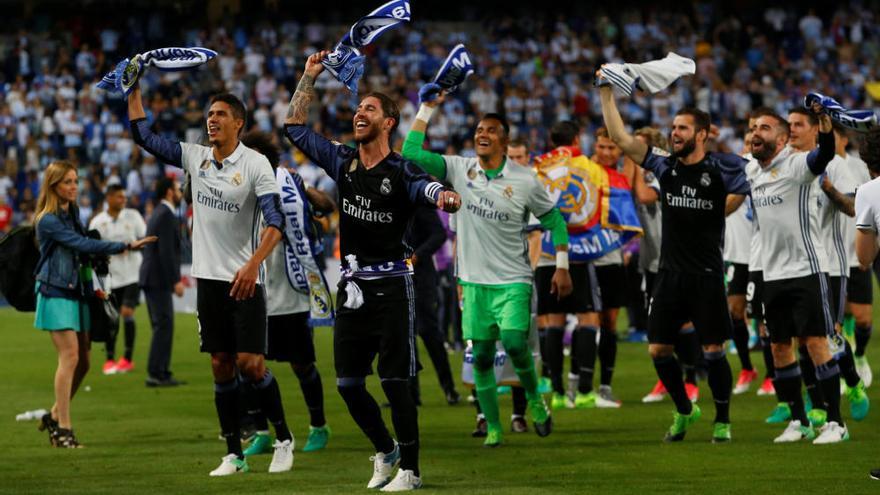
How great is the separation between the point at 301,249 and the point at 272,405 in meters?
1.38

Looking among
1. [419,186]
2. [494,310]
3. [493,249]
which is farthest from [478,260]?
[419,186]

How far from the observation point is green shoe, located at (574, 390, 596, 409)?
13.8m

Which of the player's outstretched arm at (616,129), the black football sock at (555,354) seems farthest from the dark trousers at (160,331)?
the player's outstretched arm at (616,129)

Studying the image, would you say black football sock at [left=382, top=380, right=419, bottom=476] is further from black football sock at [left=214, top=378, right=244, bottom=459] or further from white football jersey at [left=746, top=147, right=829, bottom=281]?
white football jersey at [left=746, top=147, right=829, bottom=281]

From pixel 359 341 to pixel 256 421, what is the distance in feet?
7.38

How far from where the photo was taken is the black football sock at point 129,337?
61.1 ft

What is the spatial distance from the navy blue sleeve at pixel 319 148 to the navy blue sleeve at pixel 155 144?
0.92 metres

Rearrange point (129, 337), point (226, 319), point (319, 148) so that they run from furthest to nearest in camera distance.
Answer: point (129, 337) → point (226, 319) → point (319, 148)

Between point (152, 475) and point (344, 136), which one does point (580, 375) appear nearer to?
point (152, 475)

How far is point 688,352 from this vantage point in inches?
547

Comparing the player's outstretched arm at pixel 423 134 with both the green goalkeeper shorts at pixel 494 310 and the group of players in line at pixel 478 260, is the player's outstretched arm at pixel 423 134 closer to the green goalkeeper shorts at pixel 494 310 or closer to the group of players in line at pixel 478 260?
the group of players in line at pixel 478 260

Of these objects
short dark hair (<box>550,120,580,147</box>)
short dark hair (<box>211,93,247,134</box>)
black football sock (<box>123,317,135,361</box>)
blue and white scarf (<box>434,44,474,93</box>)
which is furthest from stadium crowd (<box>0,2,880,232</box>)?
blue and white scarf (<box>434,44,474,93</box>)

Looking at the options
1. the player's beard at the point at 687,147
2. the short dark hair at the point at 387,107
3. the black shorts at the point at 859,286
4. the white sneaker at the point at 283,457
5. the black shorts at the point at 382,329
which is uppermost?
the short dark hair at the point at 387,107

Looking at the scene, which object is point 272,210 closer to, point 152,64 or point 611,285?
point 152,64
